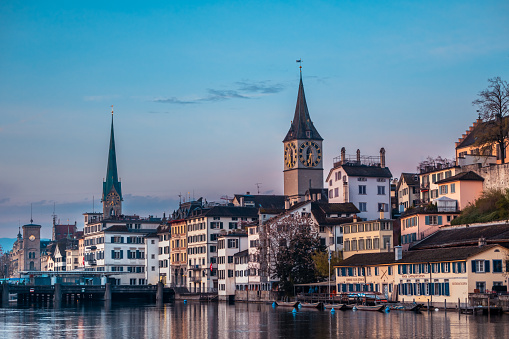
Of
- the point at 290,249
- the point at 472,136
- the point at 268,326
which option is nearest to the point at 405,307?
the point at 268,326

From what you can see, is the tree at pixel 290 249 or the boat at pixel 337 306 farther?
the tree at pixel 290 249

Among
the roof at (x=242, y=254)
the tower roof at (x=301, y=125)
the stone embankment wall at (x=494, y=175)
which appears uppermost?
the tower roof at (x=301, y=125)

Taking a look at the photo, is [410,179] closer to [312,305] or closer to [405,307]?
[312,305]

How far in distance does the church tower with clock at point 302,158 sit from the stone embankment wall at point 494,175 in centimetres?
5429

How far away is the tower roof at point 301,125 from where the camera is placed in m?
175

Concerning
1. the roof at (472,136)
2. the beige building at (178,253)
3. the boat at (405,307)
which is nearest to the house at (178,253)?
the beige building at (178,253)

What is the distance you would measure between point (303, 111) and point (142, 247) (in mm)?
45768

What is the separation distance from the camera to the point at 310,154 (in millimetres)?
173875

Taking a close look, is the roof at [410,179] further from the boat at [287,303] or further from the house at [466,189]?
the boat at [287,303]

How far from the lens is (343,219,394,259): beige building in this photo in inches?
4596

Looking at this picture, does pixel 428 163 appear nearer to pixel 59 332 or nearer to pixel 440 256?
pixel 440 256

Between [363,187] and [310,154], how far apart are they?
1285 inches

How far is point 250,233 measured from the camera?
465 feet

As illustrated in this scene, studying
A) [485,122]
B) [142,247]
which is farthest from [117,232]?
[485,122]
